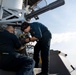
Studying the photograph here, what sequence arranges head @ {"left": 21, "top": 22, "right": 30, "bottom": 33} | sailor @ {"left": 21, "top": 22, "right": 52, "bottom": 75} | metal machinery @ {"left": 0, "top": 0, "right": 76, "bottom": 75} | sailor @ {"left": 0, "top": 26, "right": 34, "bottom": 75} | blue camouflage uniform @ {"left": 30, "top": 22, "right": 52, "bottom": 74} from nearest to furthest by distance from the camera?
1. sailor @ {"left": 0, "top": 26, "right": 34, "bottom": 75}
2. head @ {"left": 21, "top": 22, "right": 30, "bottom": 33}
3. sailor @ {"left": 21, "top": 22, "right": 52, "bottom": 75}
4. blue camouflage uniform @ {"left": 30, "top": 22, "right": 52, "bottom": 74}
5. metal machinery @ {"left": 0, "top": 0, "right": 76, "bottom": 75}

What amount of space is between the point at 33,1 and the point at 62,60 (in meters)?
7.25

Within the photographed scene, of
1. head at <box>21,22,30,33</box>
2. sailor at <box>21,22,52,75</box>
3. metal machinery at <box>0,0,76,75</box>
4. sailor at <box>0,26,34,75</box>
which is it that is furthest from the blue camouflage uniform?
metal machinery at <box>0,0,76,75</box>

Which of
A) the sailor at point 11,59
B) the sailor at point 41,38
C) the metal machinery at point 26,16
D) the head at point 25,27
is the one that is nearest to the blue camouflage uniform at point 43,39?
the sailor at point 41,38

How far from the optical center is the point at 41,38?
568 cm

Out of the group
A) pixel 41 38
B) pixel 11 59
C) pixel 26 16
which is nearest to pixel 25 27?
pixel 41 38

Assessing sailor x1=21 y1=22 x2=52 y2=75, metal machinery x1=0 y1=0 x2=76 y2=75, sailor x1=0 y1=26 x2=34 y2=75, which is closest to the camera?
sailor x1=0 y1=26 x2=34 y2=75

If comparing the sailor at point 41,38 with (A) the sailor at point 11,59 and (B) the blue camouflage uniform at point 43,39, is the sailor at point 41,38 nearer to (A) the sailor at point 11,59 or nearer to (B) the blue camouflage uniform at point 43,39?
(B) the blue camouflage uniform at point 43,39

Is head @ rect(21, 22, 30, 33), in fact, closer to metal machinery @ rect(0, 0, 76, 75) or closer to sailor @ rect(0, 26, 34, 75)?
sailor @ rect(0, 26, 34, 75)

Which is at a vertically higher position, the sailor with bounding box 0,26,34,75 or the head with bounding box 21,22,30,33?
the head with bounding box 21,22,30,33

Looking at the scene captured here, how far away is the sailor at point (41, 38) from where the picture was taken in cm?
515

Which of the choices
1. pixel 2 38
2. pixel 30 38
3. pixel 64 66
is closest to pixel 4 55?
pixel 2 38

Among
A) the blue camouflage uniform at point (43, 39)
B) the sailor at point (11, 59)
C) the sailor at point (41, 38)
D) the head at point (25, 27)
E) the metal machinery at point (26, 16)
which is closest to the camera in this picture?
the sailor at point (11, 59)

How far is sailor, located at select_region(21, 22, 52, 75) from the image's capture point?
5.15 meters

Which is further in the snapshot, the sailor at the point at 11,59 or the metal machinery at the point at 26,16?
the metal machinery at the point at 26,16
